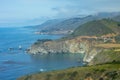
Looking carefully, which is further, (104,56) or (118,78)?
(104,56)

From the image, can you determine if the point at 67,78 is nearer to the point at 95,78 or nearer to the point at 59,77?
the point at 59,77

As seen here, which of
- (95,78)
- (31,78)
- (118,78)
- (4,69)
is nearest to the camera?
(118,78)

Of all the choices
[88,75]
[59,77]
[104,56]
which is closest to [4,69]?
[104,56]

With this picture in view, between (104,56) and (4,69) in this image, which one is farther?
(4,69)

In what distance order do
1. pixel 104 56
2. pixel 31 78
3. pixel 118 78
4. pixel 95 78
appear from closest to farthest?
1. pixel 118 78
2. pixel 95 78
3. pixel 31 78
4. pixel 104 56

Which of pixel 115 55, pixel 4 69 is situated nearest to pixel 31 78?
pixel 115 55

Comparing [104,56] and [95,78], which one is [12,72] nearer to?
[104,56]
